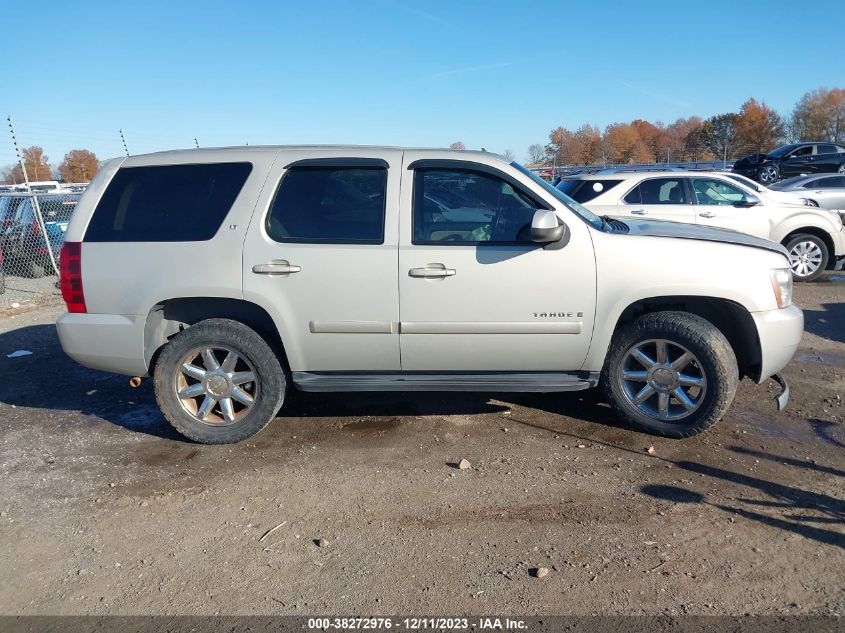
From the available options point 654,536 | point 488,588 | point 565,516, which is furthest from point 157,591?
point 654,536

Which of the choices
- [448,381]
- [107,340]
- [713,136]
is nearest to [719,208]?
[448,381]

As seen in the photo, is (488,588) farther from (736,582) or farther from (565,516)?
(736,582)

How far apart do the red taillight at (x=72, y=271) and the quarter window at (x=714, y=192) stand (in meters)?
8.43

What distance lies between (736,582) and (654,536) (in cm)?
45

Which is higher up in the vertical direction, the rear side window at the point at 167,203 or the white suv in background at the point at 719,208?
the rear side window at the point at 167,203

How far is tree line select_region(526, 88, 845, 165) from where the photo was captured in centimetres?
5222

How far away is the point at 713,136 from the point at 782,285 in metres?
63.9

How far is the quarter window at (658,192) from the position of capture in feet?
31.5

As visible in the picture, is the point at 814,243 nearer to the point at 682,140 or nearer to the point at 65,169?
the point at 65,169

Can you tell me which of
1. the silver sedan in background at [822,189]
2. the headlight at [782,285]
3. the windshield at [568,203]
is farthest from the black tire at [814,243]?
the windshield at [568,203]

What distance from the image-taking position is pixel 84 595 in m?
2.94

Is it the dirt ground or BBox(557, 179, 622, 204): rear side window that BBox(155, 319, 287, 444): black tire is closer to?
the dirt ground

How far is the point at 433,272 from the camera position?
4.16 meters

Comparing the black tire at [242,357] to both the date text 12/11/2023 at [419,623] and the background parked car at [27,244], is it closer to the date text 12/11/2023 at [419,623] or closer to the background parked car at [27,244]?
the date text 12/11/2023 at [419,623]
